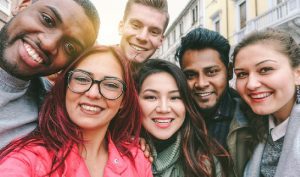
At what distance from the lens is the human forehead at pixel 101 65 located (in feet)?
6.76

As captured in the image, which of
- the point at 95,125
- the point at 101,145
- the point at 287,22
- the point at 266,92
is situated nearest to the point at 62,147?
the point at 95,125

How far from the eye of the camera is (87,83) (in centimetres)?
201

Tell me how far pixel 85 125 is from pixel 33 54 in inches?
23.7

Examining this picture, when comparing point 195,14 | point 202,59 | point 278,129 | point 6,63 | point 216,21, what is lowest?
point 278,129

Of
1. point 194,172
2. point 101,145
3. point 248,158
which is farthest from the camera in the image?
point 248,158

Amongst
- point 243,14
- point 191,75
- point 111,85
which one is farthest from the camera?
point 243,14

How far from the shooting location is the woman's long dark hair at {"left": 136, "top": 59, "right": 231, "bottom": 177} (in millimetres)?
2518

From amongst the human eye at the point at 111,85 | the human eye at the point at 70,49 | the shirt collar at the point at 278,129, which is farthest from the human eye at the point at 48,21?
the shirt collar at the point at 278,129

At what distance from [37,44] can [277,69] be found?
1.91 metres

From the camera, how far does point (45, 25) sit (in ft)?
6.45

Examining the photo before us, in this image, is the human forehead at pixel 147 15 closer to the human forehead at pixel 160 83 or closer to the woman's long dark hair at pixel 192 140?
the woman's long dark hair at pixel 192 140

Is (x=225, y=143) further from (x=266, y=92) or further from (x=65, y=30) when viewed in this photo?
(x=65, y=30)

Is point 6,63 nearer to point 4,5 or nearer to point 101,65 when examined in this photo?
point 101,65

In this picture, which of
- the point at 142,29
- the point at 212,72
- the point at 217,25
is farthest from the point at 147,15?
the point at 217,25
